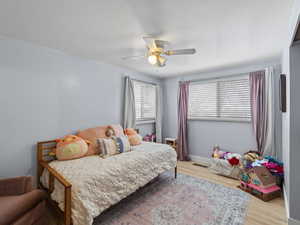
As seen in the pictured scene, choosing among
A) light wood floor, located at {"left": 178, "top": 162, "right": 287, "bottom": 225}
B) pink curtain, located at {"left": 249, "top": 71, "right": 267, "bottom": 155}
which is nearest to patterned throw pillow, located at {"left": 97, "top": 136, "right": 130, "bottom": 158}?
light wood floor, located at {"left": 178, "top": 162, "right": 287, "bottom": 225}

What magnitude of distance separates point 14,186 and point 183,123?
11.6 feet

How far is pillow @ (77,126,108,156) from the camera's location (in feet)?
8.24

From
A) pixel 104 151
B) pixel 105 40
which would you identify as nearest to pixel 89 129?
pixel 104 151

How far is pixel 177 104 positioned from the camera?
4.34 m

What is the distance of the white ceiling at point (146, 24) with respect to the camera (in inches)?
55.5

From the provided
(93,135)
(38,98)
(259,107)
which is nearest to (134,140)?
(93,135)

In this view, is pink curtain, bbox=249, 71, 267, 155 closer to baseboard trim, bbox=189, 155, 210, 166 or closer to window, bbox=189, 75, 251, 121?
window, bbox=189, 75, 251, 121

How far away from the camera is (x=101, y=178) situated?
5.62 feet

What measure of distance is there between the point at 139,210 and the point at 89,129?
163cm

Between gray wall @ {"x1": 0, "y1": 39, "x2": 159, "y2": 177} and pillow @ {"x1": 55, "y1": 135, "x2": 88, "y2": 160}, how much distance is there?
35 cm

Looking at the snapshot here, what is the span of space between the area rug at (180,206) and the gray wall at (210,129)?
46.7 inches

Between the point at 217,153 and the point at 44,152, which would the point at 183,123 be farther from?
the point at 44,152

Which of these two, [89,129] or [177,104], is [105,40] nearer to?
[89,129]

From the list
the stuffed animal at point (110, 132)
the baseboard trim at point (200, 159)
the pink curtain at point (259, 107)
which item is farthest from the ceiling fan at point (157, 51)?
the baseboard trim at point (200, 159)
